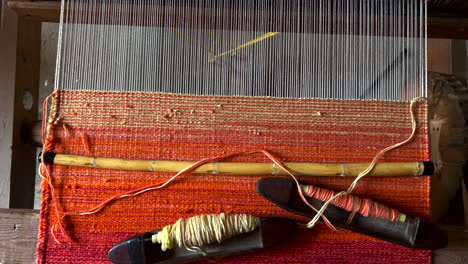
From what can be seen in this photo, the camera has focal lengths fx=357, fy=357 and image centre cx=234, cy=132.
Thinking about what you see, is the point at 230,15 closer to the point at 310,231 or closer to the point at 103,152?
the point at 103,152

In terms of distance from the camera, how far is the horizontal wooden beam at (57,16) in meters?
1.04

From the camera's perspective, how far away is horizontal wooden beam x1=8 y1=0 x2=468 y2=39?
1.04 m

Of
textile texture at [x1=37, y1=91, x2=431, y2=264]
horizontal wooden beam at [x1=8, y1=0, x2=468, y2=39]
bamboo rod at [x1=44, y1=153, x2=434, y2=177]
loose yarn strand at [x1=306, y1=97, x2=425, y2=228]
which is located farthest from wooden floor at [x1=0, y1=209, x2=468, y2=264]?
horizontal wooden beam at [x1=8, y1=0, x2=468, y2=39]

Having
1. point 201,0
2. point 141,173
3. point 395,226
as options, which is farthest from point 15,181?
point 395,226

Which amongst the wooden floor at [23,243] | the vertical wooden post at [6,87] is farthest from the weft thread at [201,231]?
the vertical wooden post at [6,87]

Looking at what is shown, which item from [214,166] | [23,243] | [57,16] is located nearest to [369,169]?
[214,166]

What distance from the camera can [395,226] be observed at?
86cm

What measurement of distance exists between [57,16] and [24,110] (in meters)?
0.34

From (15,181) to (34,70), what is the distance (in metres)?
0.37

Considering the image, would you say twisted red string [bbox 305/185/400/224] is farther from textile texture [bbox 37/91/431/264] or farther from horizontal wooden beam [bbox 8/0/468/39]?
horizontal wooden beam [bbox 8/0/468/39]

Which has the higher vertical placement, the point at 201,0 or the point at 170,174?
the point at 201,0

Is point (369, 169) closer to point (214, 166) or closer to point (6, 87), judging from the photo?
point (214, 166)

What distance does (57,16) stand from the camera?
108cm

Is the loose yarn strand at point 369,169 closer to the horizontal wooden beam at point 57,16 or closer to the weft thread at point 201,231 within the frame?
the weft thread at point 201,231
